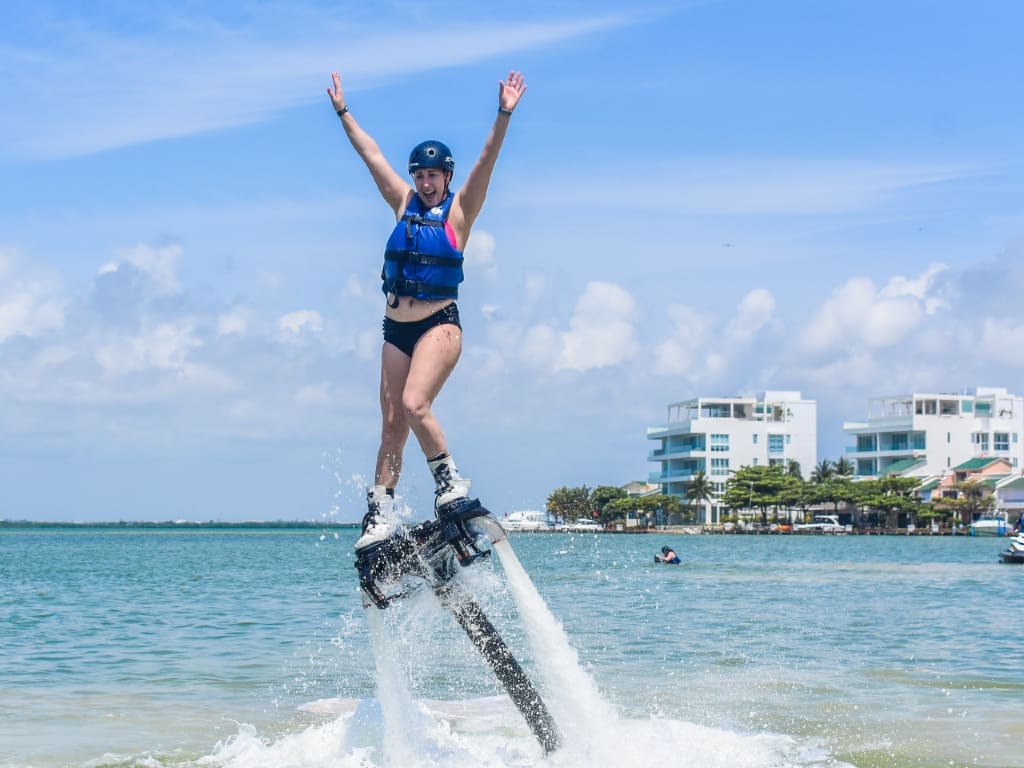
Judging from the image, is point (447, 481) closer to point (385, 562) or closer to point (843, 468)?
point (385, 562)

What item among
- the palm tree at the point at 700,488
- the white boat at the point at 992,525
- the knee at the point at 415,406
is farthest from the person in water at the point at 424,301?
the palm tree at the point at 700,488

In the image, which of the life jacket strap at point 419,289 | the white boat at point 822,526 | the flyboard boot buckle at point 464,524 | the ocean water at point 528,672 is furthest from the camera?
the white boat at point 822,526

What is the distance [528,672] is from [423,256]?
1003 cm

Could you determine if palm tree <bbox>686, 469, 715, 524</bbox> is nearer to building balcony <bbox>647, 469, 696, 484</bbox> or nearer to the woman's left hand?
building balcony <bbox>647, 469, 696, 484</bbox>

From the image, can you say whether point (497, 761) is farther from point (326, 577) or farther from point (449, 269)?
point (326, 577)

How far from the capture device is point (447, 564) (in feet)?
27.9

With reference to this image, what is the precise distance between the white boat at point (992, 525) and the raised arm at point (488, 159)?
397 ft

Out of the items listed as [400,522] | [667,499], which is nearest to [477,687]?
[400,522]

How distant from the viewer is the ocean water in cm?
957

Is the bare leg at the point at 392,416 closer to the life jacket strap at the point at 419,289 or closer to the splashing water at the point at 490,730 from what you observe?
the life jacket strap at the point at 419,289

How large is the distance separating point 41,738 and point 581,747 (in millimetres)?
6036

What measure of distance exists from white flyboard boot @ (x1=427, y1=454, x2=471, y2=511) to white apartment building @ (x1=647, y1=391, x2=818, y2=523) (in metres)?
139

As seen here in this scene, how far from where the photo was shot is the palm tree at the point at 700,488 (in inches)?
5640

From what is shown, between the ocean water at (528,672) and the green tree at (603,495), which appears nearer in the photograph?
the ocean water at (528,672)
